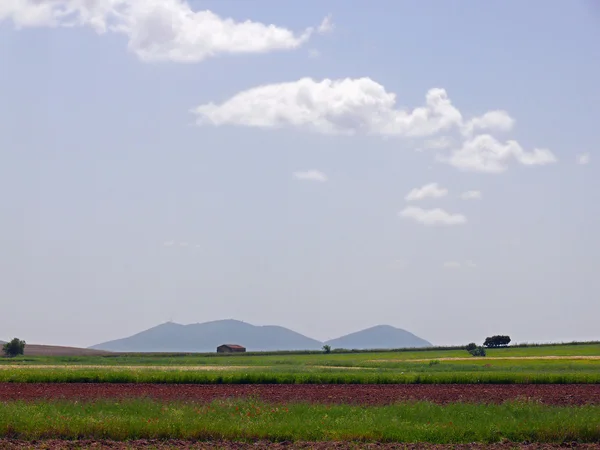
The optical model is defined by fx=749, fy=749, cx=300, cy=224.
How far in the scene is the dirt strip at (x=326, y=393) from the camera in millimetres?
32688

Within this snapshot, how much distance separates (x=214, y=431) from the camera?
22391 millimetres

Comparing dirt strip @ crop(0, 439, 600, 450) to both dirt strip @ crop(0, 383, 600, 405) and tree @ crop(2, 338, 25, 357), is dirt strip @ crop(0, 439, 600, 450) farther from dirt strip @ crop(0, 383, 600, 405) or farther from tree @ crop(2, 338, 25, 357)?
tree @ crop(2, 338, 25, 357)

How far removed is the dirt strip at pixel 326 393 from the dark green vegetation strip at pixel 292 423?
16.1 feet

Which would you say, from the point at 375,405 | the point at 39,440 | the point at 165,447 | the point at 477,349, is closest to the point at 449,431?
the point at 375,405

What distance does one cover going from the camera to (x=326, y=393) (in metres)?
37.0

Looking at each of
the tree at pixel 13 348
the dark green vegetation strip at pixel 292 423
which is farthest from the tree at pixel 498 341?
the dark green vegetation strip at pixel 292 423

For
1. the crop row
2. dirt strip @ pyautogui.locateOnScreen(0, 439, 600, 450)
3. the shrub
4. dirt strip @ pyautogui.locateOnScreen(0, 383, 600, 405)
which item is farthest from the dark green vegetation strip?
the shrub

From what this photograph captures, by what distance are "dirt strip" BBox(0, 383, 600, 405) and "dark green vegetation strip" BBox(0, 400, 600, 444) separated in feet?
16.1

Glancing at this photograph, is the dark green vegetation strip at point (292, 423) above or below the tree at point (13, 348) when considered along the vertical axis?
below

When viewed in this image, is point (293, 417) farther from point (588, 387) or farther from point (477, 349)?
point (477, 349)

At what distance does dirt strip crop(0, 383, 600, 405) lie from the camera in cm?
3269

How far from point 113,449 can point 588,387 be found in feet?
103

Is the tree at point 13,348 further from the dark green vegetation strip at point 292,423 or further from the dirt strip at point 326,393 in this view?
the dark green vegetation strip at point 292,423

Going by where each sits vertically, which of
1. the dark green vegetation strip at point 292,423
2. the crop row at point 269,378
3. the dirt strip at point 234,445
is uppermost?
the crop row at point 269,378
